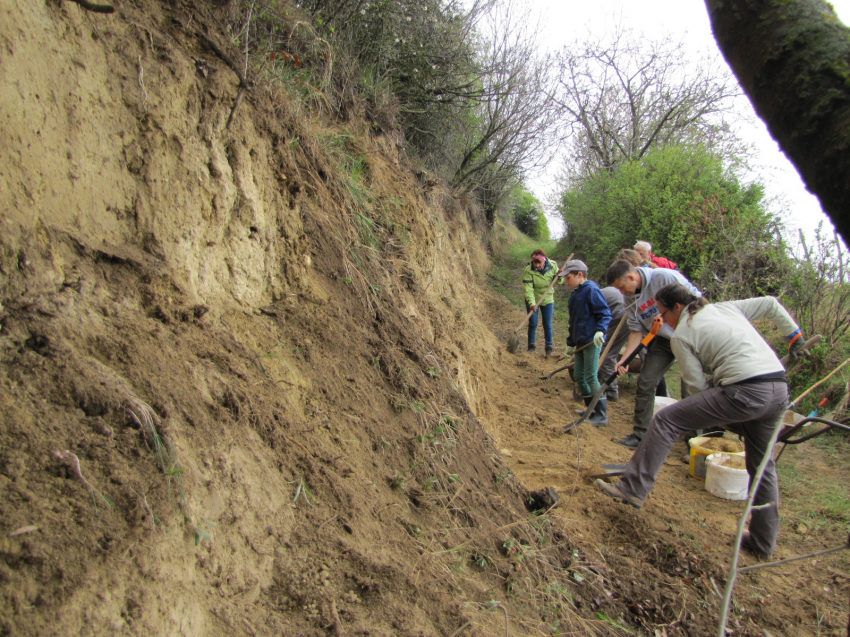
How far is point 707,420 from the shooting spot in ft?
13.1

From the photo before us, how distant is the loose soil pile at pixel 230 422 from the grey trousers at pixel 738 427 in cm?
29

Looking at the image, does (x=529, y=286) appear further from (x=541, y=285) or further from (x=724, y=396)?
(x=724, y=396)

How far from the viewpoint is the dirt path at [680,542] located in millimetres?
3299

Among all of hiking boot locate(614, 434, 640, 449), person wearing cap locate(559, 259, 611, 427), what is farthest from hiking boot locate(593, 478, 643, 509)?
person wearing cap locate(559, 259, 611, 427)

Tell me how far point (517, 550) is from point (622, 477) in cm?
167

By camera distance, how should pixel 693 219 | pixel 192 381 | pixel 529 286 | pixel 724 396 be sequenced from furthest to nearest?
pixel 693 219 → pixel 529 286 → pixel 724 396 → pixel 192 381

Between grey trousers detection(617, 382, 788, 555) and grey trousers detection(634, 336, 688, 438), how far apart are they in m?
1.55

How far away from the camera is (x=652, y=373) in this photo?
19.2 ft

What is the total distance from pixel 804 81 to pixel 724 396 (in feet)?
11.0

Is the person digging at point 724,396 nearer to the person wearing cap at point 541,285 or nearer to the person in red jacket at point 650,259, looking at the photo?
the person in red jacket at point 650,259

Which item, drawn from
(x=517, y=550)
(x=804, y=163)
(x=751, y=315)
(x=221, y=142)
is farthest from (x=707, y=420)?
(x=221, y=142)

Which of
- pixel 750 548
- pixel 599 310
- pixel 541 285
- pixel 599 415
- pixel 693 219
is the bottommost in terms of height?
pixel 599 415

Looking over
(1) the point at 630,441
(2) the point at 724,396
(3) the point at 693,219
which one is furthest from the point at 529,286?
(2) the point at 724,396

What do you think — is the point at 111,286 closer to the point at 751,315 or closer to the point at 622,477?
the point at 622,477
